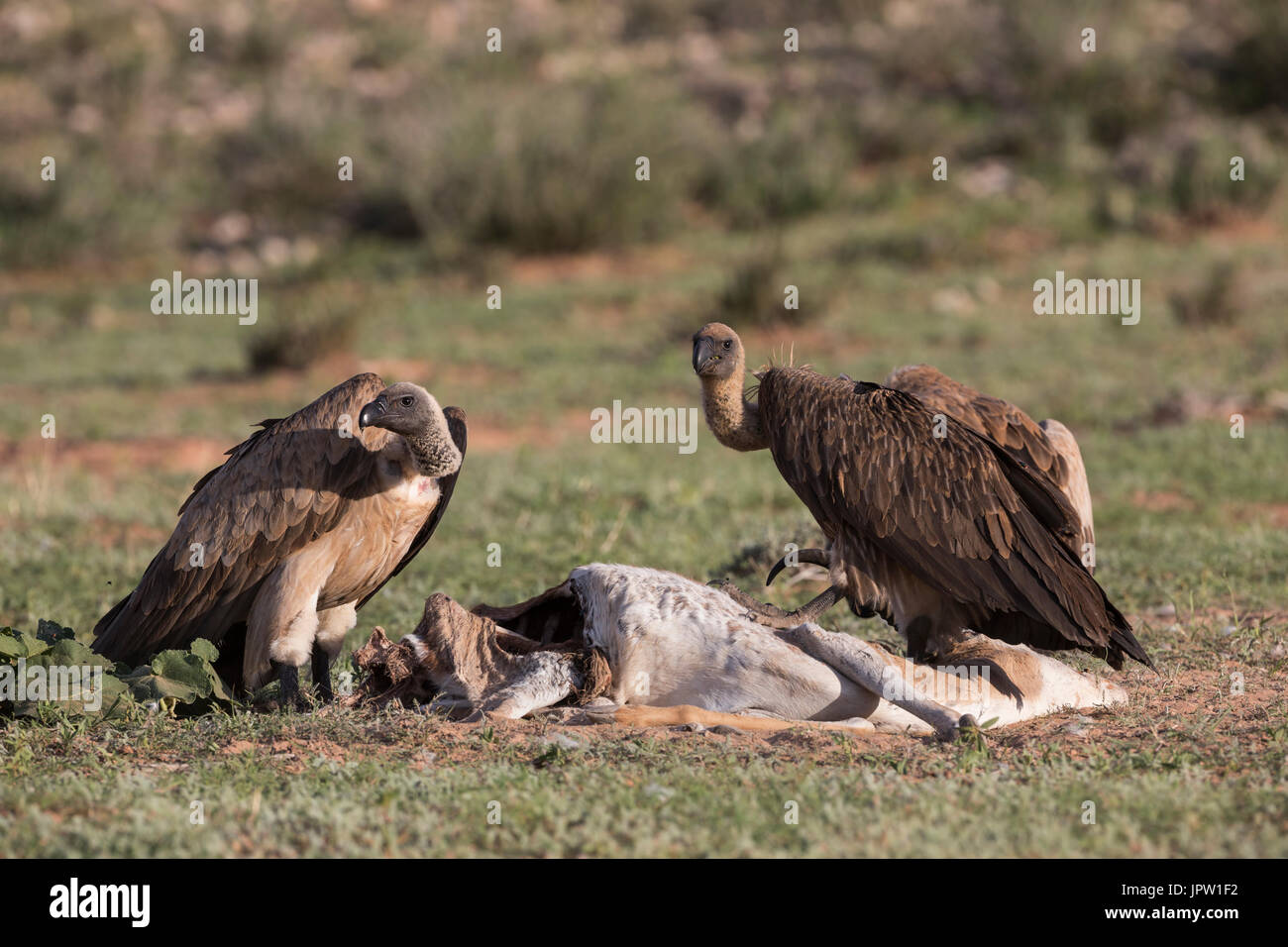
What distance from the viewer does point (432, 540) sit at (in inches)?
352

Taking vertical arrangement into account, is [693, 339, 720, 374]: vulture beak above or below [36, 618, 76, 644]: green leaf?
above

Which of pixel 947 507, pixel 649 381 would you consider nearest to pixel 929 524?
pixel 947 507

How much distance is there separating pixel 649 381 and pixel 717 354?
721 centimetres

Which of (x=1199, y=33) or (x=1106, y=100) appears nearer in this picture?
(x=1106, y=100)

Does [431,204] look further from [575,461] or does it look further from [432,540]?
[432,540]

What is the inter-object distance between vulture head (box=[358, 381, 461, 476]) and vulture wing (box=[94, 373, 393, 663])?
0.14 metres

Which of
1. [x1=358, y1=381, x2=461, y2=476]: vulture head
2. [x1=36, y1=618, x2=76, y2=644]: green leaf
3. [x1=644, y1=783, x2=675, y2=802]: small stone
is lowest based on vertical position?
[x1=644, y1=783, x2=675, y2=802]: small stone

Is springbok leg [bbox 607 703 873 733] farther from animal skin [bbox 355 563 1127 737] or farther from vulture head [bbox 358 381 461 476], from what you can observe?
vulture head [bbox 358 381 461 476]

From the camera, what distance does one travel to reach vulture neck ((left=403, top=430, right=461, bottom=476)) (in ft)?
18.0

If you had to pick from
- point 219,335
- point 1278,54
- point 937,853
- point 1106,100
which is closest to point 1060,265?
point 1106,100

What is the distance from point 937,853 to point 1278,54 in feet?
66.9

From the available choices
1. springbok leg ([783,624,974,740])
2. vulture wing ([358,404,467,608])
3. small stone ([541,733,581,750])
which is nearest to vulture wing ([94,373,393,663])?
vulture wing ([358,404,467,608])

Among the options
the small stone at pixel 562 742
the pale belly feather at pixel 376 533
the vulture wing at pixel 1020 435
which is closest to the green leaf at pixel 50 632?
the pale belly feather at pixel 376 533

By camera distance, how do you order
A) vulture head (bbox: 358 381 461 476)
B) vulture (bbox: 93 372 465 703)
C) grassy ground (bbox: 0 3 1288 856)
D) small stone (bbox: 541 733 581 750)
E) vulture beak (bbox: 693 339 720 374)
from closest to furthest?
grassy ground (bbox: 0 3 1288 856) < small stone (bbox: 541 733 581 750) < vulture head (bbox: 358 381 461 476) < vulture (bbox: 93 372 465 703) < vulture beak (bbox: 693 339 720 374)
